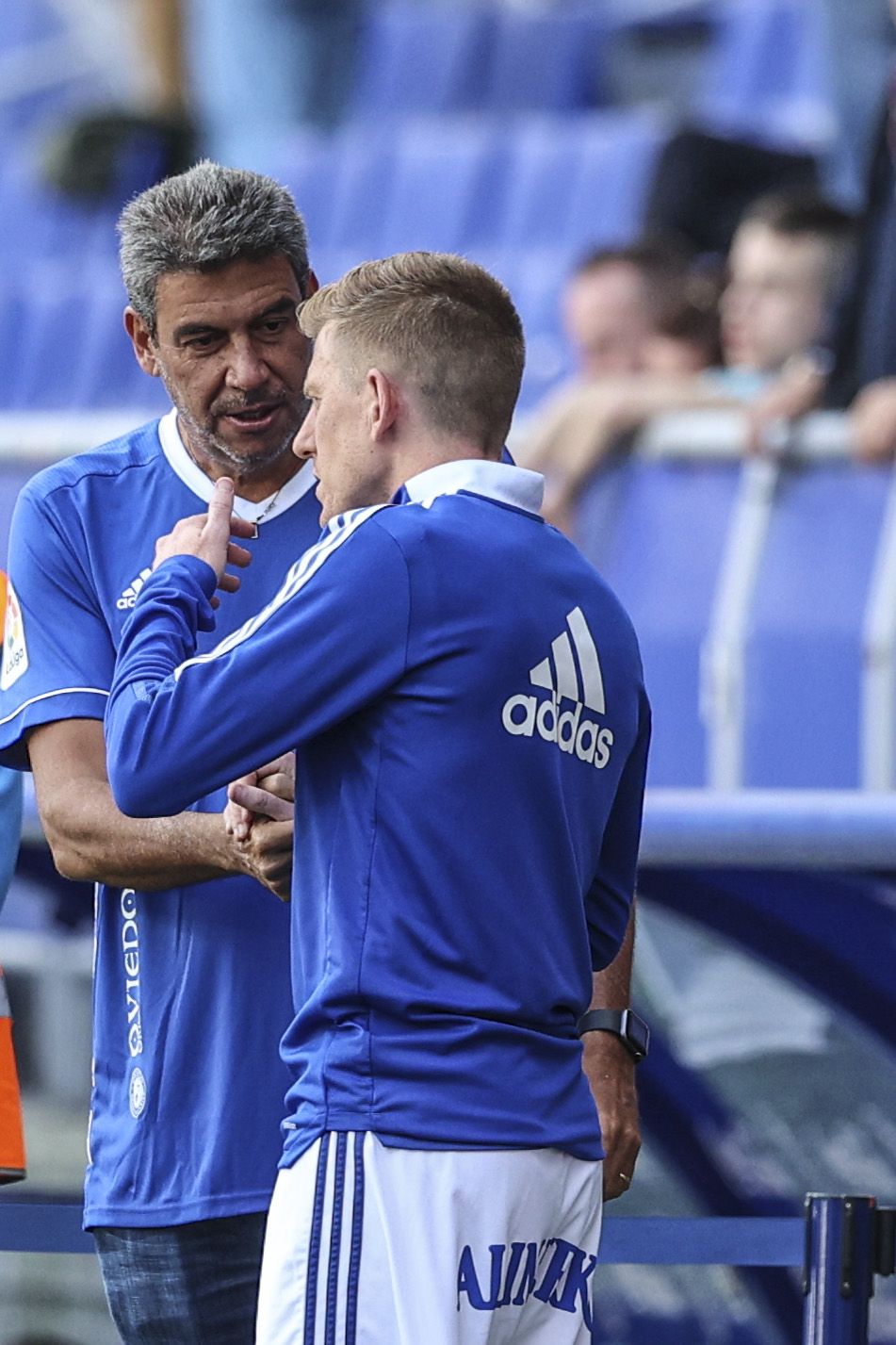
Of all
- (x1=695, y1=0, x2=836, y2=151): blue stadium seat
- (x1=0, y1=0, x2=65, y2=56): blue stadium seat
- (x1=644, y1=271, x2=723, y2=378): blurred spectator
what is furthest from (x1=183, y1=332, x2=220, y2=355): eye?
(x1=0, y1=0, x2=65, y2=56): blue stadium seat

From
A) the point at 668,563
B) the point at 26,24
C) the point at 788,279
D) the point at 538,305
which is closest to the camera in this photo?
the point at 668,563

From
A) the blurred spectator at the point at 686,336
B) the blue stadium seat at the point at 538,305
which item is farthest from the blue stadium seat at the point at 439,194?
the blurred spectator at the point at 686,336

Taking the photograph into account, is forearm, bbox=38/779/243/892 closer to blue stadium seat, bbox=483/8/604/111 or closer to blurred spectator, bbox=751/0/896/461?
blurred spectator, bbox=751/0/896/461

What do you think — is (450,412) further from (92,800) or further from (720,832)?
(720,832)

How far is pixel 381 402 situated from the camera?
6.50ft

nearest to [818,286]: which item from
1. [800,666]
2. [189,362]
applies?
[800,666]

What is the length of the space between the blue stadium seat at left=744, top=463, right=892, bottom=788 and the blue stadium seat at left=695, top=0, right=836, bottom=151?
507 cm

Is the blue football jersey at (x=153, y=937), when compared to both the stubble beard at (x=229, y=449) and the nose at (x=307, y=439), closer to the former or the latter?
the stubble beard at (x=229, y=449)

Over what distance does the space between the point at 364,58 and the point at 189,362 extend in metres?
8.95

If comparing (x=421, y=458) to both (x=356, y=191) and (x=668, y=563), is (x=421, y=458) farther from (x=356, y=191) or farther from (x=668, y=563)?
(x=356, y=191)

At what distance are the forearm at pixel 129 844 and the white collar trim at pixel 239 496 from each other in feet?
1.10

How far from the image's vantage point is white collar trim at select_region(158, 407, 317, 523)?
242 centimetres

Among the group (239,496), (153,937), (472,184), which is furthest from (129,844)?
(472,184)

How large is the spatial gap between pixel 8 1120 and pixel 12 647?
0.49 meters
